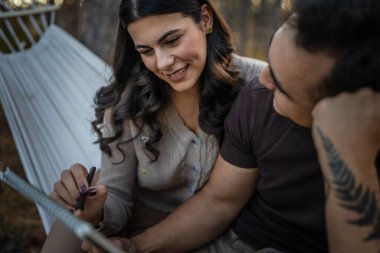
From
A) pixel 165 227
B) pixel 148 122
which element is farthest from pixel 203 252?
pixel 148 122

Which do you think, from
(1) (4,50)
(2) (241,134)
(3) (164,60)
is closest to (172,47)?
(3) (164,60)

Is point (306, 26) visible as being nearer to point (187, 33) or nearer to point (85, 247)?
point (187, 33)

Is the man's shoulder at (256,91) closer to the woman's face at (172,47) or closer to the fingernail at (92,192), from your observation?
the woman's face at (172,47)

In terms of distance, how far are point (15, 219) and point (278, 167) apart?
165 centimetres

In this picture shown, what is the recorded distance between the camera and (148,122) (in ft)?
5.27

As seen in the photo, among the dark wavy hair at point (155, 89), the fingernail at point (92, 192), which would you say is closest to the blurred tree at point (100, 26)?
the dark wavy hair at point (155, 89)

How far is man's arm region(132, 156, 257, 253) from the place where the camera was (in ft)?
4.97

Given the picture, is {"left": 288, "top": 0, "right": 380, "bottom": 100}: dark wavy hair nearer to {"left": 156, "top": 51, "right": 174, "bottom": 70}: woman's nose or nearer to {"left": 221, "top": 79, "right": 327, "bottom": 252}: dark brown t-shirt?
{"left": 221, "top": 79, "right": 327, "bottom": 252}: dark brown t-shirt

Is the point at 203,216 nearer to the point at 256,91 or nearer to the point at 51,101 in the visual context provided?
the point at 256,91

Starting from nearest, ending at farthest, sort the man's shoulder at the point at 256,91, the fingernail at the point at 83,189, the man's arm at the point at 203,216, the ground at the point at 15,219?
the fingernail at the point at 83,189 < the man's shoulder at the point at 256,91 < the man's arm at the point at 203,216 < the ground at the point at 15,219

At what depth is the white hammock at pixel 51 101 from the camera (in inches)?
76.4

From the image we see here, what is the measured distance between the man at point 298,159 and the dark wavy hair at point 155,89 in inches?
5.5

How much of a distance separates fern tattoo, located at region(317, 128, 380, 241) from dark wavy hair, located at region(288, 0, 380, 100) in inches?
5.4

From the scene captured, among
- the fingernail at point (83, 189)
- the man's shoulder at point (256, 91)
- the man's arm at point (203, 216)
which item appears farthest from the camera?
the man's arm at point (203, 216)
